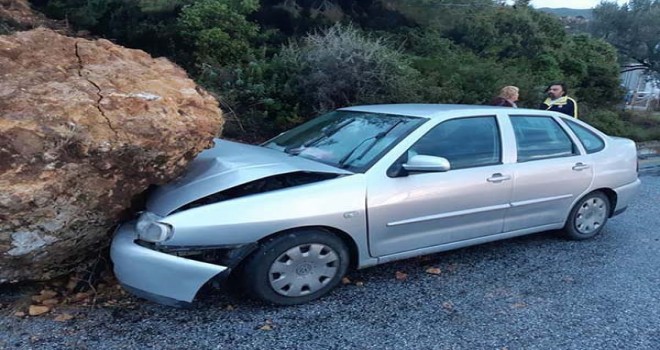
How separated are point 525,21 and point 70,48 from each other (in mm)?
11551

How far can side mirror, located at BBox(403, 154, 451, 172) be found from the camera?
3.71 metres

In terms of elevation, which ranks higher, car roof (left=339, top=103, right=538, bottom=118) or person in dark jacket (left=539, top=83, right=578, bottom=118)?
car roof (left=339, top=103, right=538, bottom=118)

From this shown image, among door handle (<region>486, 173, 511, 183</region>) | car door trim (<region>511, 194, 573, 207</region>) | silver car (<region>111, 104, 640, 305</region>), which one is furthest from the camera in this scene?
car door trim (<region>511, 194, 573, 207</region>)

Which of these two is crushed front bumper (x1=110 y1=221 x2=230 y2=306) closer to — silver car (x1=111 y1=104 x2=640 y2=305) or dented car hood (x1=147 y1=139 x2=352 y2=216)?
silver car (x1=111 y1=104 x2=640 y2=305)

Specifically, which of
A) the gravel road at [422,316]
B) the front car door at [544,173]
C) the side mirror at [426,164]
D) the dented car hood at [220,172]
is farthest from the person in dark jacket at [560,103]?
the dented car hood at [220,172]

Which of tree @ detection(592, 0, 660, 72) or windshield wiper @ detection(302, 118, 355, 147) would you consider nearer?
windshield wiper @ detection(302, 118, 355, 147)

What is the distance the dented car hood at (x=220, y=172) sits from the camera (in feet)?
11.1

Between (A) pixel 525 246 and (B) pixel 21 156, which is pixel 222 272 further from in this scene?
(A) pixel 525 246

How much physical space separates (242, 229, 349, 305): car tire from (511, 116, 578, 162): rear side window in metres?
1.88

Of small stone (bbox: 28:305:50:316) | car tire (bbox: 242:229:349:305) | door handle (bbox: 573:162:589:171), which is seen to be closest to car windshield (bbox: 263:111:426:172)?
car tire (bbox: 242:229:349:305)

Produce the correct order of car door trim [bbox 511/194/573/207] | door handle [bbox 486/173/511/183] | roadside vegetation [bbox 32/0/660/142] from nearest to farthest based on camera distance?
door handle [bbox 486/173/511/183], car door trim [bbox 511/194/573/207], roadside vegetation [bbox 32/0/660/142]

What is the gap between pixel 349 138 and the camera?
423 centimetres

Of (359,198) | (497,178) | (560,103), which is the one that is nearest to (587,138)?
(497,178)

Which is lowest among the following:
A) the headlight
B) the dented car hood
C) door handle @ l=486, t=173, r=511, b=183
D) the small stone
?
the small stone
